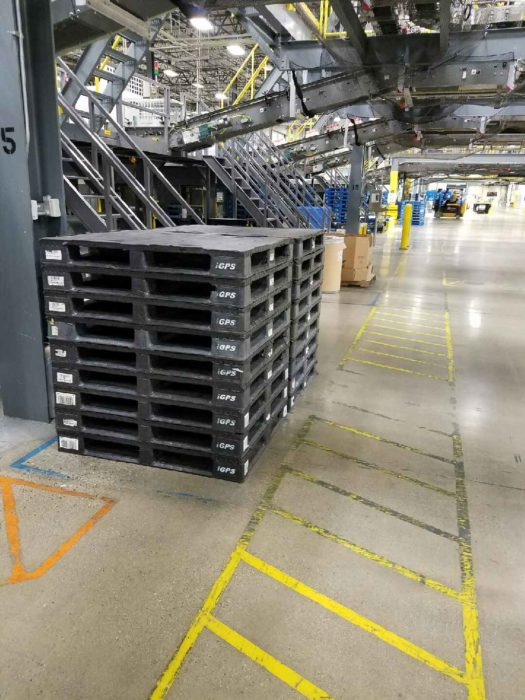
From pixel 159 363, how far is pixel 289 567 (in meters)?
1.59

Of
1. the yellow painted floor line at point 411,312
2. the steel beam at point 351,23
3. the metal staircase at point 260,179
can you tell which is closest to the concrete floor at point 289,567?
the steel beam at point 351,23

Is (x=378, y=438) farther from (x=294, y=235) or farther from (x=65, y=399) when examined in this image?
(x=65, y=399)

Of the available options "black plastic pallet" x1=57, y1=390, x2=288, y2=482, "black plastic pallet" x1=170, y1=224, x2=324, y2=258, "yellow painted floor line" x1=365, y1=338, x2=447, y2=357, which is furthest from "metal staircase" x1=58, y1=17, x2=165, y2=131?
"yellow painted floor line" x1=365, y1=338, x2=447, y2=357

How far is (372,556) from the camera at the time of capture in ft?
9.14

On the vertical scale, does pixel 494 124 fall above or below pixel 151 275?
above

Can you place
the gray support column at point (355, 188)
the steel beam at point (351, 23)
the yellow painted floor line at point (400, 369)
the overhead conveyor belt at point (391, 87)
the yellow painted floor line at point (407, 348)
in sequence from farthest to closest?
1. the gray support column at point (355, 188)
2. the overhead conveyor belt at point (391, 87)
3. the yellow painted floor line at point (407, 348)
4. the yellow painted floor line at point (400, 369)
5. the steel beam at point (351, 23)

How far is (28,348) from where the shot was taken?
4.16 m

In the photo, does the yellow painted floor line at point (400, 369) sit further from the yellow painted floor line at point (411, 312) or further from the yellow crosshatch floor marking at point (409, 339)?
the yellow painted floor line at point (411, 312)

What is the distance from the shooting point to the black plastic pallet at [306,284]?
14.4ft

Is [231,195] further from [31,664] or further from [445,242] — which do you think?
[445,242]

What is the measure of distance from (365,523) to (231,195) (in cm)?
1034

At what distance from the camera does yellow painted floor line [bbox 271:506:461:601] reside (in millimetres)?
2578

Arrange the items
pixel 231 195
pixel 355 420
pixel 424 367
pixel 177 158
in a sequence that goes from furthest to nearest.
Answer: pixel 231 195
pixel 177 158
pixel 424 367
pixel 355 420

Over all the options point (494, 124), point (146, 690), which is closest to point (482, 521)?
point (146, 690)
